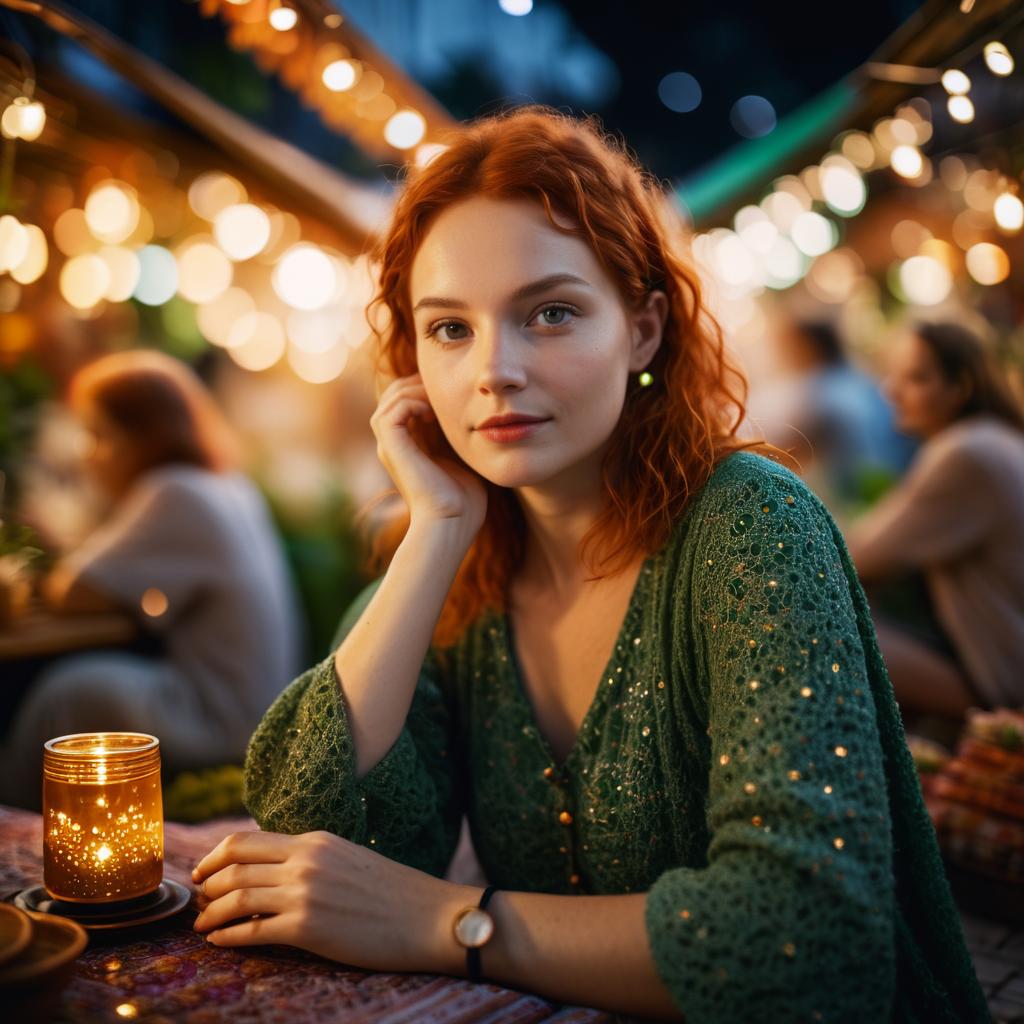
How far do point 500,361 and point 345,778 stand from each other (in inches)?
24.4

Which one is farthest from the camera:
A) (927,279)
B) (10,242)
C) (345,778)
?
(927,279)

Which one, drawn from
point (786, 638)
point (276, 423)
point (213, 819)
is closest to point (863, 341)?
point (276, 423)

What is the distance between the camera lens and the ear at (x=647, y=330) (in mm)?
1646

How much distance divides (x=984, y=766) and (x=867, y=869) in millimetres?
1669

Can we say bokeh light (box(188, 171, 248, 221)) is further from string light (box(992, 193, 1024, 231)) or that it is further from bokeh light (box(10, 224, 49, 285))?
string light (box(992, 193, 1024, 231))

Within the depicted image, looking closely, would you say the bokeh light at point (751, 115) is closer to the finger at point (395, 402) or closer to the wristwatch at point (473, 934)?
the finger at point (395, 402)

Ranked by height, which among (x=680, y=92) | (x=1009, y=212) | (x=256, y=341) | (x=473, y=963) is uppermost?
(x=680, y=92)

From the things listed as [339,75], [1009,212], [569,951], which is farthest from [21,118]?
[1009,212]

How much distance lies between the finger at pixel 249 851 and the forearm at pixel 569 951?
0.22 meters

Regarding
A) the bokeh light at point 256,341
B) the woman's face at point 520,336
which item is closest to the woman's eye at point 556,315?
the woman's face at point 520,336

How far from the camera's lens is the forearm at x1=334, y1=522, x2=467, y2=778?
146 centimetres

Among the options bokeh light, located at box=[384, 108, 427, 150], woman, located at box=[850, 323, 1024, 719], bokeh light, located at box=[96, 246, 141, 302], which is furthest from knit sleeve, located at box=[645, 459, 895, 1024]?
bokeh light, located at box=[96, 246, 141, 302]

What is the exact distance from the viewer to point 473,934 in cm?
121

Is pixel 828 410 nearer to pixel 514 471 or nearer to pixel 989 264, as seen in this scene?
pixel 989 264
